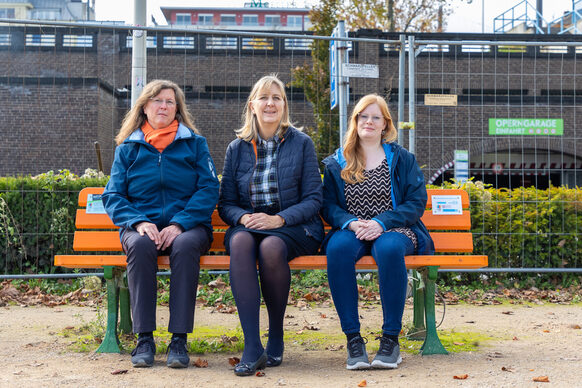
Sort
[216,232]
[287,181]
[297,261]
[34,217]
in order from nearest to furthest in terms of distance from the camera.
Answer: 1. [297,261]
2. [287,181]
3. [216,232]
4. [34,217]

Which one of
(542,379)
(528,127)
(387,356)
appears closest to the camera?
(542,379)

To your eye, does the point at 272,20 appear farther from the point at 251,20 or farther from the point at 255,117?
the point at 255,117

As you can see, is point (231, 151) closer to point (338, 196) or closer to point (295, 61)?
point (338, 196)

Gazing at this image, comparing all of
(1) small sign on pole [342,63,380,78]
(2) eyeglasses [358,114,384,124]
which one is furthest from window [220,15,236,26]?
(2) eyeglasses [358,114,384,124]

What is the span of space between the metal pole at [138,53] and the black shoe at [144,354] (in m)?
3.97

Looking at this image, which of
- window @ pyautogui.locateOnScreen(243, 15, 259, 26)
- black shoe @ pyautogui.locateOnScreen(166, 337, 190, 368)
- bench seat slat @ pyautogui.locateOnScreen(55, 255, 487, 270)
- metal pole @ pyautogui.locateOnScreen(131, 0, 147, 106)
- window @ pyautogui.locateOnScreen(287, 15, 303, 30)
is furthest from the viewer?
window @ pyautogui.locateOnScreen(243, 15, 259, 26)

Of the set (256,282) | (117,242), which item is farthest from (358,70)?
(256,282)

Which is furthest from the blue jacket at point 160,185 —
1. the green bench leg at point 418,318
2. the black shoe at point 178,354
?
the green bench leg at point 418,318

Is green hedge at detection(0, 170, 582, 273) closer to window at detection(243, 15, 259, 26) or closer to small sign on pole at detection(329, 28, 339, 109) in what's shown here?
small sign on pole at detection(329, 28, 339, 109)

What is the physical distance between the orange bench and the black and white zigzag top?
369 mm

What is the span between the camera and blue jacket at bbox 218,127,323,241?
13.7 feet

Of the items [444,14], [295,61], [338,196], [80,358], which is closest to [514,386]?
[338,196]

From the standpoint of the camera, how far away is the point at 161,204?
13.8 ft

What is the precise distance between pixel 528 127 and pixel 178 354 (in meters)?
6.94
